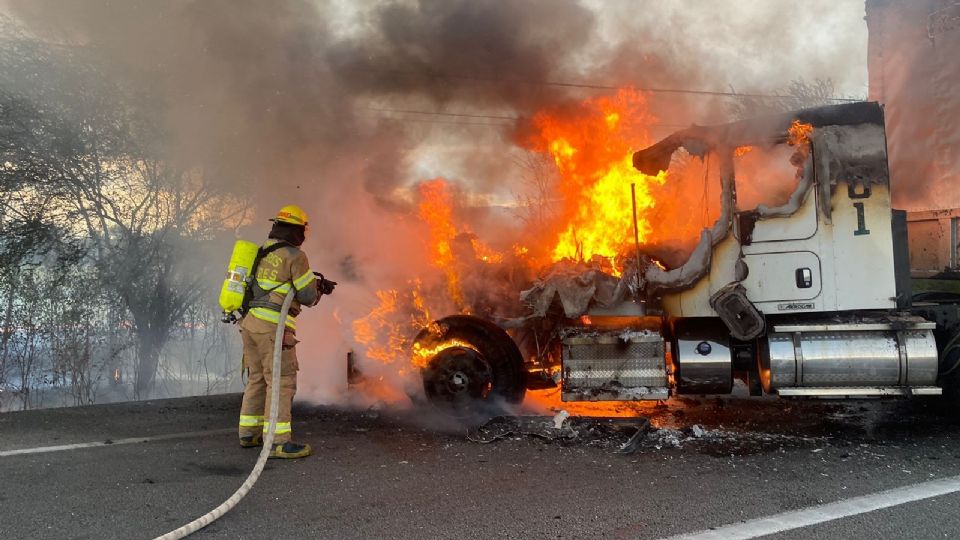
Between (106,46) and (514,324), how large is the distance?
6861 mm

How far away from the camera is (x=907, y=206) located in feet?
18.6

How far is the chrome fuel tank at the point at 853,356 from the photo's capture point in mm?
4445

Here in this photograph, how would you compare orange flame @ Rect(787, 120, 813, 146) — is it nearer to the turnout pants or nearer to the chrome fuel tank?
the chrome fuel tank

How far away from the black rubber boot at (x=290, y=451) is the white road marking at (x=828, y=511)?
2696 millimetres

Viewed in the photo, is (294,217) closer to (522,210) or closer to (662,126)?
(662,126)

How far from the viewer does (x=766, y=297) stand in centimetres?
470

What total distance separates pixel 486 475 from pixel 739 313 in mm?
2412

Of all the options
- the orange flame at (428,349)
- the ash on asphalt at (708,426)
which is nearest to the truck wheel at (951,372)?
the ash on asphalt at (708,426)

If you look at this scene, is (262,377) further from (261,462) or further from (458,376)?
(458,376)

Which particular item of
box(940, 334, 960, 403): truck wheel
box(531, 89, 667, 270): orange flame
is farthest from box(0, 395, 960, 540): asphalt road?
box(531, 89, 667, 270): orange flame

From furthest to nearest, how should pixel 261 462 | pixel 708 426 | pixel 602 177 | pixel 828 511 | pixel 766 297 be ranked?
pixel 602 177 → pixel 708 426 → pixel 766 297 → pixel 261 462 → pixel 828 511

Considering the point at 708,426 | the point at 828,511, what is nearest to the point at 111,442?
the point at 708,426

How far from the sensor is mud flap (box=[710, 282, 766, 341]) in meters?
4.62

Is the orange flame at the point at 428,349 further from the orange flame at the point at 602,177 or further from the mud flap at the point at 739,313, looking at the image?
the mud flap at the point at 739,313
